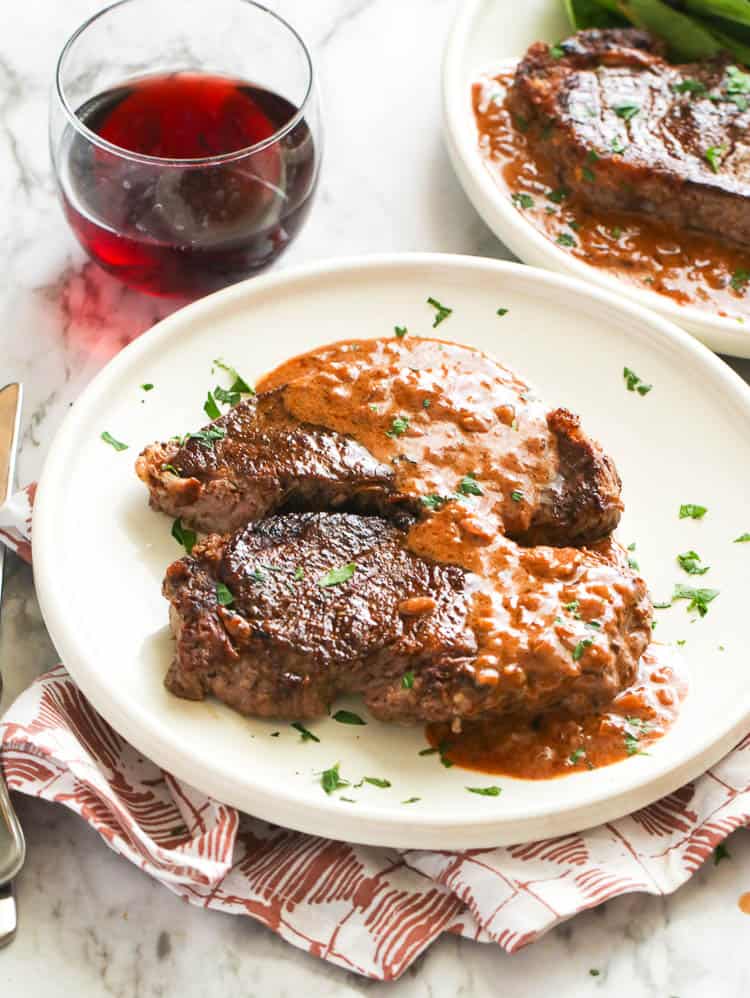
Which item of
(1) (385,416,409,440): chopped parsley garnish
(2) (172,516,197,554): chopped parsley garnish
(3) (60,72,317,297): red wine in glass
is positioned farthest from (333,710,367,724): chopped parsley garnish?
(3) (60,72,317,297): red wine in glass

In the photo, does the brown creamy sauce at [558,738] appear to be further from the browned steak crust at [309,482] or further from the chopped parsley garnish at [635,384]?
the chopped parsley garnish at [635,384]

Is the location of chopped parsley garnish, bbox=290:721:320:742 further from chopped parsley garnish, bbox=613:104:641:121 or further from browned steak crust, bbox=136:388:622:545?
chopped parsley garnish, bbox=613:104:641:121

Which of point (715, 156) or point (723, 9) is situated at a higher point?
point (723, 9)

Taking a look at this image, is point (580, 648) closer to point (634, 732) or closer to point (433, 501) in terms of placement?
point (634, 732)

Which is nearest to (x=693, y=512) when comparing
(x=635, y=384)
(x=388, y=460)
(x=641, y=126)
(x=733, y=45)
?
(x=635, y=384)

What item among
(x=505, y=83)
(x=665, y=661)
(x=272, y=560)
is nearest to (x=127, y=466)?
(x=272, y=560)
